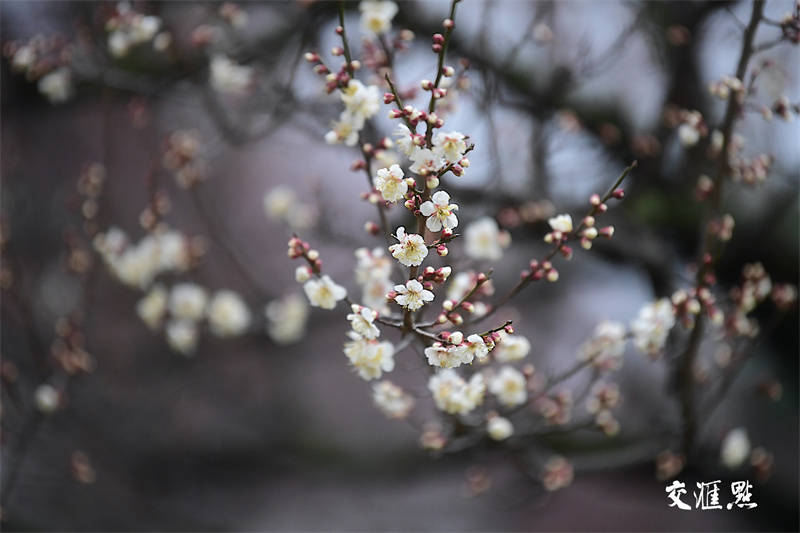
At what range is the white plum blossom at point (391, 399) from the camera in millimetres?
1372

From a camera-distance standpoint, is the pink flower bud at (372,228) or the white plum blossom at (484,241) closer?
the pink flower bud at (372,228)

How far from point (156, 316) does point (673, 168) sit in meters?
2.12

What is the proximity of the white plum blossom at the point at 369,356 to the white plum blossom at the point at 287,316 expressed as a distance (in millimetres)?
1062

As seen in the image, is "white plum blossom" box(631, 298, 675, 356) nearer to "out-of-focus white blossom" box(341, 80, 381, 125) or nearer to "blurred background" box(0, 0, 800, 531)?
"blurred background" box(0, 0, 800, 531)

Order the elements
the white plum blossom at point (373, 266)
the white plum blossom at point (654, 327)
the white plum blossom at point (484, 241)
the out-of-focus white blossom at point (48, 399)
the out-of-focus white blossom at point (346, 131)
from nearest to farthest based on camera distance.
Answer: the out-of-focus white blossom at point (346, 131) < the white plum blossom at point (373, 266) < the white plum blossom at point (654, 327) < the white plum blossom at point (484, 241) < the out-of-focus white blossom at point (48, 399)

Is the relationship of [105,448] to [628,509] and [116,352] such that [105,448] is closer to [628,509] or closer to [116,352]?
[116,352]

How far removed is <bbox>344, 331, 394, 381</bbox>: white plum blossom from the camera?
42.8 inches

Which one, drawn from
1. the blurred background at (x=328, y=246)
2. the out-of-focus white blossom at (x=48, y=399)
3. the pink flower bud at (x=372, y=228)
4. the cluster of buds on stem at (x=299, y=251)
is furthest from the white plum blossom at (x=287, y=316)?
the cluster of buds on stem at (x=299, y=251)

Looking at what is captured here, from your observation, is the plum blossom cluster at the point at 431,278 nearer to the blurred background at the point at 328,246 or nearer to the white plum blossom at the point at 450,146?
the white plum blossom at the point at 450,146

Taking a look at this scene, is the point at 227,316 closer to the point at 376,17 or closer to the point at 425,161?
the point at 376,17

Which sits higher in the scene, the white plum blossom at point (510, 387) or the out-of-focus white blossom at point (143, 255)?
the out-of-focus white blossom at point (143, 255)

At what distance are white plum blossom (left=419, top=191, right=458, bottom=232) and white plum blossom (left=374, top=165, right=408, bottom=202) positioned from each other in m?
0.04

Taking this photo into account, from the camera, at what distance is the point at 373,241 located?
1.94m

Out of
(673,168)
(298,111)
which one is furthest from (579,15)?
(298,111)
